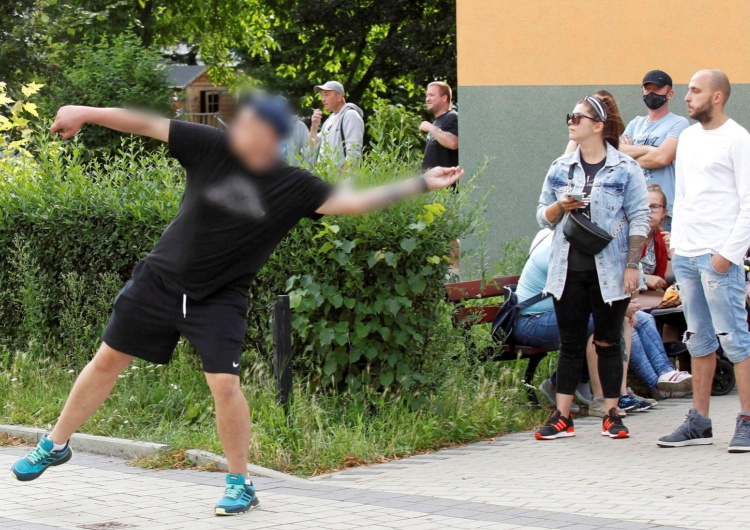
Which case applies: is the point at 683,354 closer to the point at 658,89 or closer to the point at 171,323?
the point at 658,89

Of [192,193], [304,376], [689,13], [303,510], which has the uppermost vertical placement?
[689,13]

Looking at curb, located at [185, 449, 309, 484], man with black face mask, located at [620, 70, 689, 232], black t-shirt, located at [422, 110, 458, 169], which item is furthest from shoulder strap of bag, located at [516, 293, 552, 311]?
black t-shirt, located at [422, 110, 458, 169]

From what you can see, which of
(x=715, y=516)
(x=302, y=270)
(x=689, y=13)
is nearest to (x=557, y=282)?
(x=302, y=270)

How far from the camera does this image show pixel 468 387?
8125 millimetres

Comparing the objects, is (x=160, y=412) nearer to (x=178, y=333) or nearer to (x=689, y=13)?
(x=178, y=333)

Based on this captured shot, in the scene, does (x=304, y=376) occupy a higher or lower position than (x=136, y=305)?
lower

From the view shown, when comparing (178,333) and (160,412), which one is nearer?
(178,333)

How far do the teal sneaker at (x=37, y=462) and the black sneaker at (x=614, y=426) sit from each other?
342cm

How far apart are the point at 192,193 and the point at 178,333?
27.8 inches

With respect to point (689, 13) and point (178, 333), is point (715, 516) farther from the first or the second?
point (689, 13)

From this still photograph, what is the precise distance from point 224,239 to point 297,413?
167 cm

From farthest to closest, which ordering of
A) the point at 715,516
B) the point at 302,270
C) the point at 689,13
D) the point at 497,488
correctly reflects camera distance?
1. the point at 689,13
2. the point at 302,270
3. the point at 497,488
4. the point at 715,516

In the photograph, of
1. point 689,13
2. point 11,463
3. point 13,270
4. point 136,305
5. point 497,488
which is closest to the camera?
point 136,305

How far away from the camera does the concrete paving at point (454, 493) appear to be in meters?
5.68
